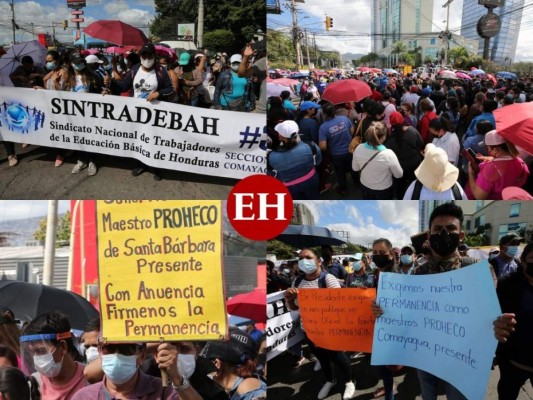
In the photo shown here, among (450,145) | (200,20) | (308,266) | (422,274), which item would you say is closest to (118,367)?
(308,266)

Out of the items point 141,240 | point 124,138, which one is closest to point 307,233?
point 141,240

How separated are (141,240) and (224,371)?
1292 millimetres

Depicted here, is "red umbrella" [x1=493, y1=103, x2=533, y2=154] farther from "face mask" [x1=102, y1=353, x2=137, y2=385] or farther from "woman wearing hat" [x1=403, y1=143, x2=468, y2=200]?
"face mask" [x1=102, y1=353, x2=137, y2=385]

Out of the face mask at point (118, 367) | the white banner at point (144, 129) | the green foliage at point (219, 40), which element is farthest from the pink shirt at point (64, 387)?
the green foliage at point (219, 40)

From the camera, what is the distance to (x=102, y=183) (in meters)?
5.76

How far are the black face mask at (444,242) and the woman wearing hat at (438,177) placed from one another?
596 millimetres

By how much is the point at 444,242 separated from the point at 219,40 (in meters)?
15.3

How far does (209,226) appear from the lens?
2.95 meters

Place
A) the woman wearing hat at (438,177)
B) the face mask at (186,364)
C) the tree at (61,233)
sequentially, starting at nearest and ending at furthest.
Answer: the face mask at (186,364)
the woman wearing hat at (438,177)
the tree at (61,233)

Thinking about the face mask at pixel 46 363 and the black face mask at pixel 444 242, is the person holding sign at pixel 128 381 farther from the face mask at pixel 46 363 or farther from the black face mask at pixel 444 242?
the black face mask at pixel 444 242

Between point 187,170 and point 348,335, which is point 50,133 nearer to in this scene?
point 187,170

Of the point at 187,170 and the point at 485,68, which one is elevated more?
the point at 485,68

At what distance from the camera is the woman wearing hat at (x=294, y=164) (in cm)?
469

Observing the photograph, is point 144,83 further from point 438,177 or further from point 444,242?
point 444,242
